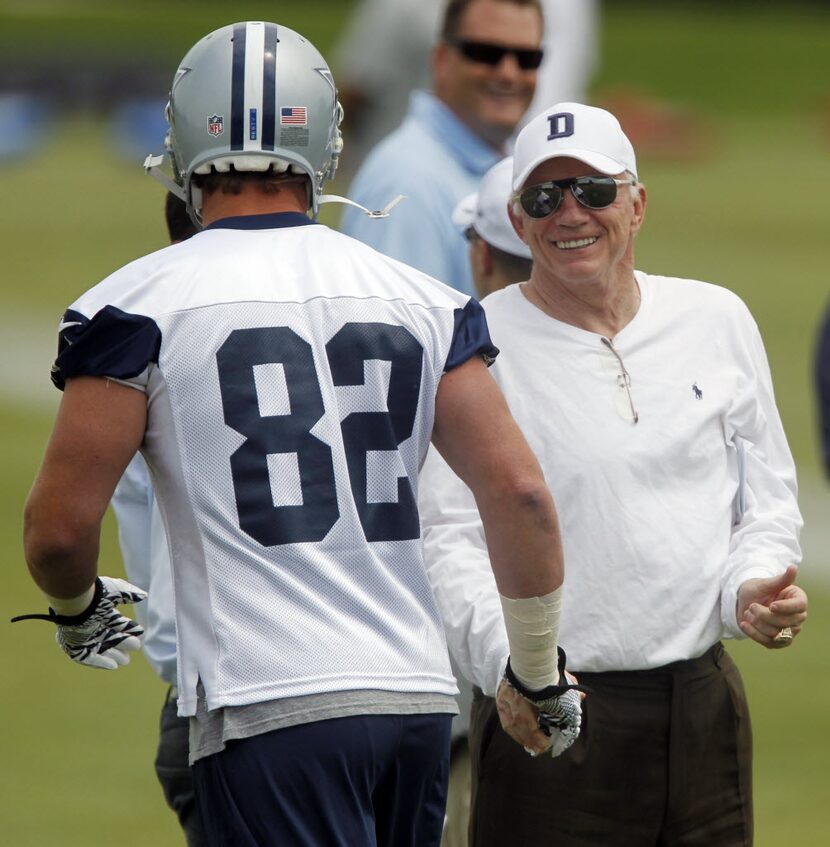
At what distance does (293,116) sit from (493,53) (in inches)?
115

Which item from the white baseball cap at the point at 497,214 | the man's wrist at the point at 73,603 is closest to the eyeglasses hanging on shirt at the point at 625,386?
the white baseball cap at the point at 497,214

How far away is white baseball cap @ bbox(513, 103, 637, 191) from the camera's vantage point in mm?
4309

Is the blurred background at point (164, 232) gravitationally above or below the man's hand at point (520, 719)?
below

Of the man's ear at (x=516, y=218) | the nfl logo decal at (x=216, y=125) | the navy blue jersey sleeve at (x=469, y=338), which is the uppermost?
the nfl logo decal at (x=216, y=125)

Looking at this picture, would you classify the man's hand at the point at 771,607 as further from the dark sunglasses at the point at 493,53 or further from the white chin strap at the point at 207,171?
the dark sunglasses at the point at 493,53

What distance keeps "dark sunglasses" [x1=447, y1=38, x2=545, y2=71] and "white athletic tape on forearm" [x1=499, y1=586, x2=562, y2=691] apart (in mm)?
3123

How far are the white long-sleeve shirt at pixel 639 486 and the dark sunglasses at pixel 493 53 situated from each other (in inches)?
88.2

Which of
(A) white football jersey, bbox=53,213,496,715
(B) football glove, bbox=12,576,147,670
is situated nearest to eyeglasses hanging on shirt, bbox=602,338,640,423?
(A) white football jersey, bbox=53,213,496,715

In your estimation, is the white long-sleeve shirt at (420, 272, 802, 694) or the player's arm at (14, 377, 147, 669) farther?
the white long-sleeve shirt at (420, 272, 802, 694)

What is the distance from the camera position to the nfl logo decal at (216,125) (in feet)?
12.1

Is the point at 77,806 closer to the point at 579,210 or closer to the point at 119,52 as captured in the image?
the point at 579,210

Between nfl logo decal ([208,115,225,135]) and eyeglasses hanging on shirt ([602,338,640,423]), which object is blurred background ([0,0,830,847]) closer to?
eyeglasses hanging on shirt ([602,338,640,423])

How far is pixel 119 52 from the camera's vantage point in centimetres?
3859

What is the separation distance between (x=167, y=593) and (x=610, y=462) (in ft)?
3.80
